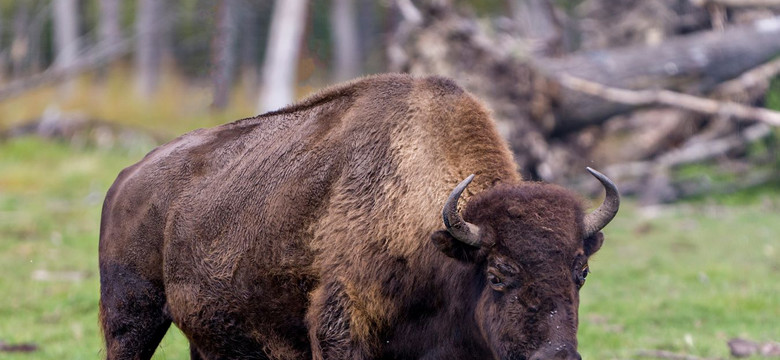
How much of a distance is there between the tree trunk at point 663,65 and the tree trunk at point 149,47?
1523cm

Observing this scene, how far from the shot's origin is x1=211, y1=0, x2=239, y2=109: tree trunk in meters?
18.5

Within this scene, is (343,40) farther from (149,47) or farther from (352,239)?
(352,239)

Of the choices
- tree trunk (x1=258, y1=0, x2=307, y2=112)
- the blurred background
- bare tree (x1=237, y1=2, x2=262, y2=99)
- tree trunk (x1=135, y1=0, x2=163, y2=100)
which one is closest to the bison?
the blurred background

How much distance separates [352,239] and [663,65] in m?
9.87

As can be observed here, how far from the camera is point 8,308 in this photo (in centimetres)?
838

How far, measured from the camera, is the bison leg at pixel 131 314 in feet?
17.9

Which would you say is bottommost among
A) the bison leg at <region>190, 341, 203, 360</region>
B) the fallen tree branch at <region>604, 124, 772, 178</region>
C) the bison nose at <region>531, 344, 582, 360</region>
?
the fallen tree branch at <region>604, 124, 772, 178</region>

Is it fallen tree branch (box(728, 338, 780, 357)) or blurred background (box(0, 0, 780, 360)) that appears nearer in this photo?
fallen tree branch (box(728, 338, 780, 357))

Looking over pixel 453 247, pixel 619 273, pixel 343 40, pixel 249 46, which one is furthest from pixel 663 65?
pixel 249 46

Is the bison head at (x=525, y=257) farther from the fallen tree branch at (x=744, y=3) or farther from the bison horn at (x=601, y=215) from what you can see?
the fallen tree branch at (x=744, y=3)

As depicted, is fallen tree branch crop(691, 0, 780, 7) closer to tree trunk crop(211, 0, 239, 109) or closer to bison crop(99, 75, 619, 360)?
tree trunk crop(211, 0, 239, 109)

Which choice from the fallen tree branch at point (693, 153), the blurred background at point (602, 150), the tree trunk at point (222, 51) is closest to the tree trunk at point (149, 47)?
the tree trunk at point (222, 51)

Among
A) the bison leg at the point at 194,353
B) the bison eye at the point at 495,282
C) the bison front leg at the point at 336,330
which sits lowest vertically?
the bison leg at the point at 194,353

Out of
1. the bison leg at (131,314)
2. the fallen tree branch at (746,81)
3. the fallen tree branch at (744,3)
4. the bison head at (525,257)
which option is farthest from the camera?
the fallen tree branch at (744,3)
